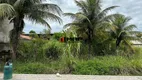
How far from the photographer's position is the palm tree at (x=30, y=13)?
18.1 m

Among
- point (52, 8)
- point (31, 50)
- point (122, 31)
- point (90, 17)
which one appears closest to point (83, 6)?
point (90, 17)

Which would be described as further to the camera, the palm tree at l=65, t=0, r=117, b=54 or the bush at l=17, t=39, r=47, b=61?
the palm tree at l=65, t=0, r=117, b=54

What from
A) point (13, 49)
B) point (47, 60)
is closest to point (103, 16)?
point (47, 60)

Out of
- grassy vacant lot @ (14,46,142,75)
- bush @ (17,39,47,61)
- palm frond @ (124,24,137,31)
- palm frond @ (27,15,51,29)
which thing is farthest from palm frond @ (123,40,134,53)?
palm frond @ (27,15,51,29)

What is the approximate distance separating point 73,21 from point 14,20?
5.95 metres

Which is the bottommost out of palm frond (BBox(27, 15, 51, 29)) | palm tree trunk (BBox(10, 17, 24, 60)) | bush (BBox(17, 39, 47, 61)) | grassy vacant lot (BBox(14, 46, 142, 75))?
grassy vacant lot (BBox(14, 46, 142, 75))

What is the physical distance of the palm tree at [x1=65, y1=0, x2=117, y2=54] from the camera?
69.6 feet

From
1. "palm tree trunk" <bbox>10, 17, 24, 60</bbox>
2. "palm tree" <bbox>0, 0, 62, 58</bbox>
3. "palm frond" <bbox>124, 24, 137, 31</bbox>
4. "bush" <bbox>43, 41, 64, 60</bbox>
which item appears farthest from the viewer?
"palm frond" <bbox>124, 24, 137, 31</bbox>

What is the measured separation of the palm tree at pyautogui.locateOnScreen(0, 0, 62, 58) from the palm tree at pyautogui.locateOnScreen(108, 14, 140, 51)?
245 inches

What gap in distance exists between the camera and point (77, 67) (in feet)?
49.3

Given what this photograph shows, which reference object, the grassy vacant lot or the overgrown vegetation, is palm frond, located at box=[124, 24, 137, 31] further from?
the grassy vacant lot

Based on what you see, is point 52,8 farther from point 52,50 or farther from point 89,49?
point 89,49

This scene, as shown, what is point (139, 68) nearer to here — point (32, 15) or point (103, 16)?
point (103, 16)

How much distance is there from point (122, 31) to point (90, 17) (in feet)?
11.8
